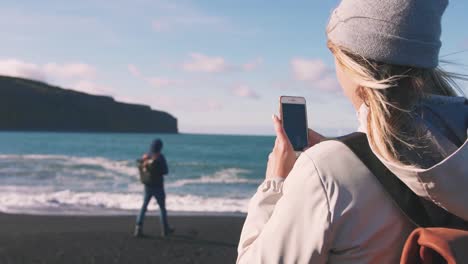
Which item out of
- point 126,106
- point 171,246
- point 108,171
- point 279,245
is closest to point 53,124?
point 126,106

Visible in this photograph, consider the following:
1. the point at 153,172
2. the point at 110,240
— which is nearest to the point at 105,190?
the point at 110,240

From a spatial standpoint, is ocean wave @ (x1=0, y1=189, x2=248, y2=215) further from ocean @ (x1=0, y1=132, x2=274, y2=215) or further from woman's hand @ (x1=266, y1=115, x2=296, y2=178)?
woman's hand @ (x1=266, y1=115, x2=296, y2=178)

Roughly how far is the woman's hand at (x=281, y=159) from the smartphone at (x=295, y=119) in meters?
0.19

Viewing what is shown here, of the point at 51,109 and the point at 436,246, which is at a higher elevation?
the point at 51,109

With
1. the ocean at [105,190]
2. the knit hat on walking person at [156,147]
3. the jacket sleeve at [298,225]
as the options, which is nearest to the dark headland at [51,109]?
the ocean at [105,190]

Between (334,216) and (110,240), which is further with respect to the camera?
(110,240)

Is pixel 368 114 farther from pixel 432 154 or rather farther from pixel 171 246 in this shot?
pixel 171 246

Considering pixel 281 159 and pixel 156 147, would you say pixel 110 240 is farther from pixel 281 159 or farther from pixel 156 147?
pixel 281 159

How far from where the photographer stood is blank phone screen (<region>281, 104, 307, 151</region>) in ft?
5.53

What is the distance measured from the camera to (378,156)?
1.19 meters

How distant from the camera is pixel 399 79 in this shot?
4.10 feet

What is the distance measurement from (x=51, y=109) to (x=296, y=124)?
124 metres

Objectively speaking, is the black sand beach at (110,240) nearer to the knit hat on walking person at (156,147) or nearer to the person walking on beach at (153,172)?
the person walking on beach at (153,172)

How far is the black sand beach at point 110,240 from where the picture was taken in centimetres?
884
